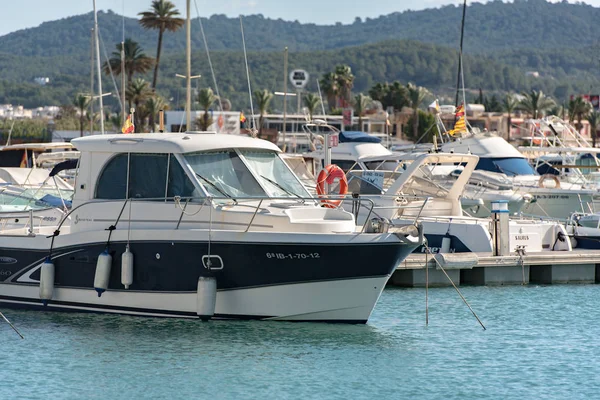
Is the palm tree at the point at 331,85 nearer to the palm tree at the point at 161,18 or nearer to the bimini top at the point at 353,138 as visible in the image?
the palm tree at the point at 161,18

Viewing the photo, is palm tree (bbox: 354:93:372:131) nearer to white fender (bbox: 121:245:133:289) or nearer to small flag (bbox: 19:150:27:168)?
small flag (bbox: 19:150:27:168)

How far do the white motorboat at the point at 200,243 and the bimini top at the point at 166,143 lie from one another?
2 centimetres

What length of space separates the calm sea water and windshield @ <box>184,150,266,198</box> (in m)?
2.00

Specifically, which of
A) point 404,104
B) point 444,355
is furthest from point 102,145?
point 404,104

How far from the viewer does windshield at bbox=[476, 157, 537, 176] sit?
3681 cm

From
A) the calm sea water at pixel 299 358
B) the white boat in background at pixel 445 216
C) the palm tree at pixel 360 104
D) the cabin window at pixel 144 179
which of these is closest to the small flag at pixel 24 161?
the white boat in background at pixel 445 216

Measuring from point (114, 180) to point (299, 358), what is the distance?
4335 mm

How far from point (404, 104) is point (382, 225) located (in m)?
81.0

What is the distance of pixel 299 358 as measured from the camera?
44.2 ft

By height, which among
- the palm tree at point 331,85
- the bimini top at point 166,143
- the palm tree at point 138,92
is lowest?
the bimini top at point 166,143

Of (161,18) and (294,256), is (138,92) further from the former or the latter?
(294,256)

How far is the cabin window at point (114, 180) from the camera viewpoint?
15469 mm

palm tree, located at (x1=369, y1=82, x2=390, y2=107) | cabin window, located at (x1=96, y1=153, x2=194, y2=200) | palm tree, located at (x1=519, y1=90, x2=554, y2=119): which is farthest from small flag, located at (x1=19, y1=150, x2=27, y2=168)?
palm tree, located at (x1=369, y1=82, x2=390, y2=107)

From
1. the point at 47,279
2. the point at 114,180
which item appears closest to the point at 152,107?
the point at 47,279
